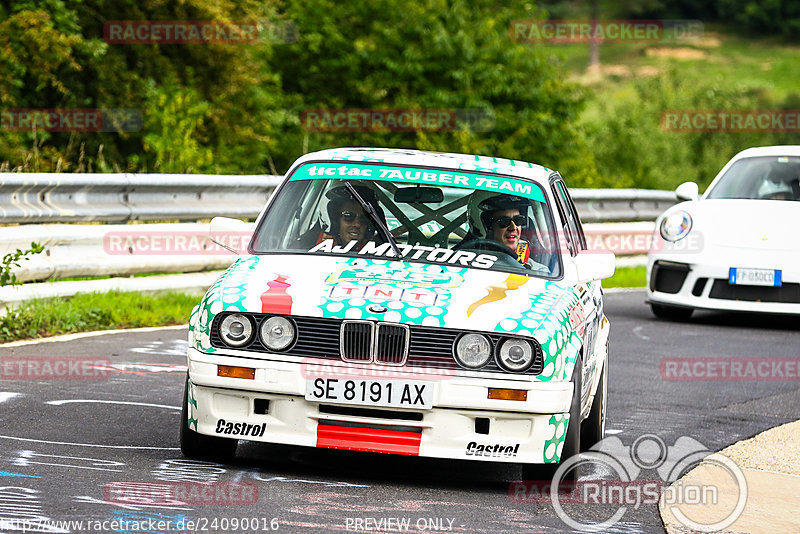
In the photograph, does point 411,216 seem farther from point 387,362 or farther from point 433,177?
point 387,362

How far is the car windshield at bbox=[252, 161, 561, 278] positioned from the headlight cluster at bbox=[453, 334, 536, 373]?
86 centimetres

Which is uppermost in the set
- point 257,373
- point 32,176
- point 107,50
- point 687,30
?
point 687,30

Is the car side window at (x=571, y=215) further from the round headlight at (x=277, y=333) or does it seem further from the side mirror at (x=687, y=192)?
the side mirror at (x=687, y=192)

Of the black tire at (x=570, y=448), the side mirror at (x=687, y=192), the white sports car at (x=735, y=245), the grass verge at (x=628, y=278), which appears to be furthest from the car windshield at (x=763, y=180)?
the black tire at (x=570, y=448)

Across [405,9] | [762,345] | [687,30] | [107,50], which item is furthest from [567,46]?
[762,345]

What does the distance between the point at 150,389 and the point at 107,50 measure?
17.9 meters

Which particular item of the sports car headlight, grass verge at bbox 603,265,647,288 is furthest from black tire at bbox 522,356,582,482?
grass verge at bbox 603,265,647,288

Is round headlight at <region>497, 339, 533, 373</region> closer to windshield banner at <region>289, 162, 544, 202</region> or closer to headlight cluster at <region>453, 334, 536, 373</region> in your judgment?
headlight cluster at <region>453, 334, 536, 373</region>

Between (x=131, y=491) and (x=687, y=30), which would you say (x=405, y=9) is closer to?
(x=131, y=491)

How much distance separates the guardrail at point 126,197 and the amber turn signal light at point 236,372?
451 cm

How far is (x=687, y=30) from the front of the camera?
130 meters

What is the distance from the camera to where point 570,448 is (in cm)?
581

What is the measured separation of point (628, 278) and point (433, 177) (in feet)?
37.2

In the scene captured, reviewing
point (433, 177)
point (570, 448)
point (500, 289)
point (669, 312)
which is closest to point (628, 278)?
point (669, 312)
